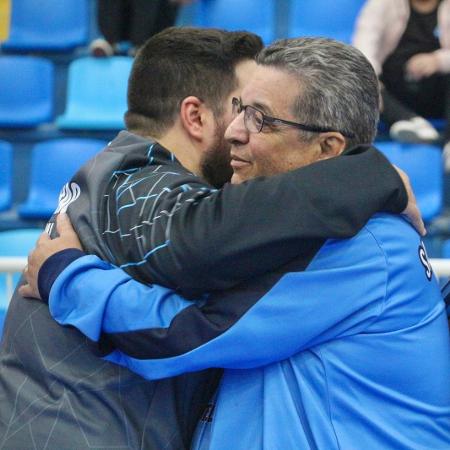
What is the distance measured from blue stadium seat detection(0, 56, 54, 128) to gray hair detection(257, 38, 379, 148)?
3.64m

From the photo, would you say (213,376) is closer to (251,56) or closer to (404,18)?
(251,56)

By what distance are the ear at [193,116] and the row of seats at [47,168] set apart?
270 cm

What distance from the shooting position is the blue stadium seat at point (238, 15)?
540 cm

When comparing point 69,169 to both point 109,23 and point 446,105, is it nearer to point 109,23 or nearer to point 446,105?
point 109,23

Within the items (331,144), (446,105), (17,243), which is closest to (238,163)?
(331,144)

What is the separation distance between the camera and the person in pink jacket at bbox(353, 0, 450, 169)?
459 centimetres

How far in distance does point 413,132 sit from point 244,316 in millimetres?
3118

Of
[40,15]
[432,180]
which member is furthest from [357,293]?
[40,15]

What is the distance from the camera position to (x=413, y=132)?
4.48 metres

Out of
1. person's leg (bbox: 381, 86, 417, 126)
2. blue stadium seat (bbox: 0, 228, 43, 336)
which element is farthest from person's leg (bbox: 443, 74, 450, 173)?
blue stadium seat (bbox: 0, 228, 43, 336)

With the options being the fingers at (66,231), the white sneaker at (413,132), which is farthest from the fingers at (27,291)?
the white sneaker at (413,132)

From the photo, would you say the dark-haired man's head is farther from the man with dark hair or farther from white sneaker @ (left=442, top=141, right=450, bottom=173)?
white sneaker @ (left=442, top=141, right=450, bottom=173)

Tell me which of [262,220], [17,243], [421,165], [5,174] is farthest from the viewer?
[5,174]

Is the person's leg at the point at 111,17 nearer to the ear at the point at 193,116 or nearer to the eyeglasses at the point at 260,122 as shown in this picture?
the ear at the point at 193,116
